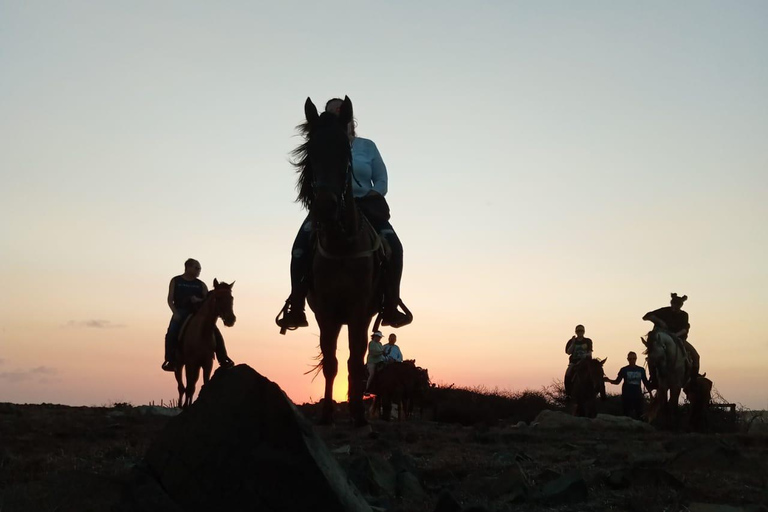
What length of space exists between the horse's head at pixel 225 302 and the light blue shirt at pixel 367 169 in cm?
490

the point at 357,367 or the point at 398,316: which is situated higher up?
the point at 398,316

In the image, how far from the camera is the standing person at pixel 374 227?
370 inches

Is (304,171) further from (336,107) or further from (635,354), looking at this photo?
(635,354)

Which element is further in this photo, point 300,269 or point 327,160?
point 300,269

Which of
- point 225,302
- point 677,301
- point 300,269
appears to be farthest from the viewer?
point 677,301

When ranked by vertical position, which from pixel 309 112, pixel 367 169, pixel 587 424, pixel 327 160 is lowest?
pixel 587 424

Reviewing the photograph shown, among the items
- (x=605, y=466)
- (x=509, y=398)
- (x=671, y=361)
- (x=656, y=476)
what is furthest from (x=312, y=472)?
(x=509, y=398)

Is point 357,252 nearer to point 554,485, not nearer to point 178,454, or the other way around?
point 554,485

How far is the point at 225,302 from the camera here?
1376 centimetres

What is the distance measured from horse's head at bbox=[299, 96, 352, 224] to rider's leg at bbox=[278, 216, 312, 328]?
98 centimetres

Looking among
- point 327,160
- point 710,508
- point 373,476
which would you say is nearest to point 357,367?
point 327,160

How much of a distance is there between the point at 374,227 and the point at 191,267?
5457 millimetres

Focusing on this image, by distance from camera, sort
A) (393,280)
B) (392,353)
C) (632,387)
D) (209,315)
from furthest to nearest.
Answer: (392,353) < (632,387) < (209,315) < (393,280)

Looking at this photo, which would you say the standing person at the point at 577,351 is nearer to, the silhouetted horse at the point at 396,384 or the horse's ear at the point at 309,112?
the silhouetted horse at the point at 396,384
